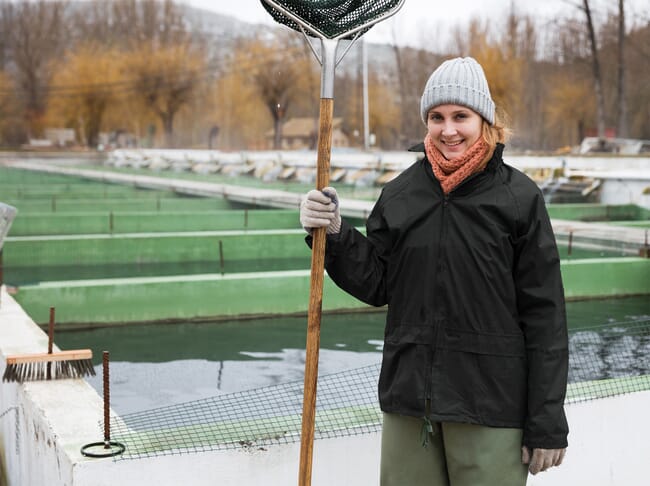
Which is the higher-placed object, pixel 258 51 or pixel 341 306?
pixel 258 51

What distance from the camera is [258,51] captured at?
60.8 meters

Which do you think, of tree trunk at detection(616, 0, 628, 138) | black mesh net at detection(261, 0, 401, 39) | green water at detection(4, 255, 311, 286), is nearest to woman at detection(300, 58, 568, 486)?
black mesh net at detection(261, 0, 401, 39)

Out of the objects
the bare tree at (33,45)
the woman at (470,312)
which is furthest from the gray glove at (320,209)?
the bare tree at (33,45)

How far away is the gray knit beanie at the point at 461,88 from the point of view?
241 cm

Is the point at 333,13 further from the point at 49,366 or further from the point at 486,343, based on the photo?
the point at 49,366

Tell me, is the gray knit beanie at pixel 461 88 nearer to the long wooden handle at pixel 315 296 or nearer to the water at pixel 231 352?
the long wooden handle at pixel 315 296

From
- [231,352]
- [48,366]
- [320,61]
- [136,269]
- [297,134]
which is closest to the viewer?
[320,61]

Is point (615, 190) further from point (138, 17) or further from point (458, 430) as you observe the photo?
point (138, 17)

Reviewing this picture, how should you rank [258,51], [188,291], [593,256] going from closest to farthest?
1. [188,291]
2. [593,256]
3. [258,51]

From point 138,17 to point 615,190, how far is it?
6350cm

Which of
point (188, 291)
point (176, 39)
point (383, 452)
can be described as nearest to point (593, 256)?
point (188, 291)

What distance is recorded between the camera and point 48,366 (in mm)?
4645

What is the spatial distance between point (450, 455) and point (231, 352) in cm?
611

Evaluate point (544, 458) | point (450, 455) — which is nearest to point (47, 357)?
point (450, 455)
